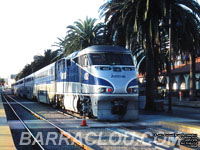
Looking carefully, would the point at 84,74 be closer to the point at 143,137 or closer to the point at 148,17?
the point at 143,137

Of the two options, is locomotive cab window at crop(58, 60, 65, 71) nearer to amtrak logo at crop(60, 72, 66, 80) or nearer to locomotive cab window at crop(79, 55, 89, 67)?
amtrak logo at crop(60, 72, 66, 80)

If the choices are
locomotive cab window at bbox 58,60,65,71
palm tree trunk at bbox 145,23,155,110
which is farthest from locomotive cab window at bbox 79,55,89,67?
palm tree trunk at bbox 145,23,155,110

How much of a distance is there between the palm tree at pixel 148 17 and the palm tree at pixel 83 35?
16.6 m

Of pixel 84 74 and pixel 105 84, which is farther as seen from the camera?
pixel 84 74

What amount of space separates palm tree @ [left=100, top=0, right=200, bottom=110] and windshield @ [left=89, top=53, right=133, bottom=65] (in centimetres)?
631

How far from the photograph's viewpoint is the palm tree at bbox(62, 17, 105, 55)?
4171 centimetres

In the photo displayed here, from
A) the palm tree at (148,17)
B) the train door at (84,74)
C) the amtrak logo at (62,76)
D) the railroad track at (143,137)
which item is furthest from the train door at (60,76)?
the railroad track at (143,137)

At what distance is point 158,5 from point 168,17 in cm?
132

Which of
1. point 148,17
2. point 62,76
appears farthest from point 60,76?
point 148,17

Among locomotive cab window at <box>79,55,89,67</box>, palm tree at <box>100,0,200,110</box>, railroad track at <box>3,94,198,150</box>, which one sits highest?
palm tree at <box>100,0,200,110</box>

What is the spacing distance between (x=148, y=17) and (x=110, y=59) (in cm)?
851

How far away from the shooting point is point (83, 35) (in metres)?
42.5

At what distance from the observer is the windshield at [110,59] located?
16.2 metres

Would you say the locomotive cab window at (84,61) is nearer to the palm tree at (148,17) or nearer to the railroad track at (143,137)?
the railroad track at (143,137)
